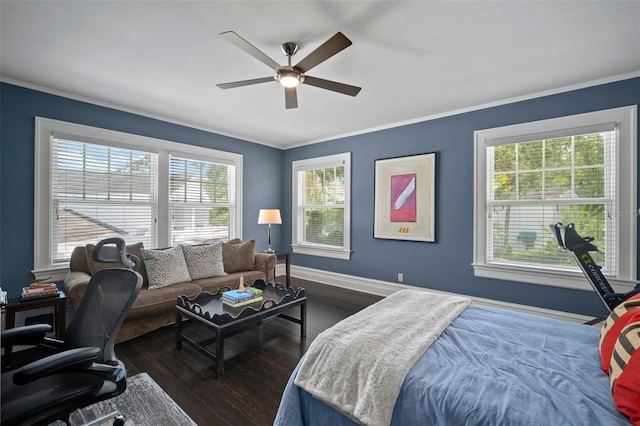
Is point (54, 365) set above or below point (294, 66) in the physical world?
below

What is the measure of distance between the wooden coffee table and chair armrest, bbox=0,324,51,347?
1035mm

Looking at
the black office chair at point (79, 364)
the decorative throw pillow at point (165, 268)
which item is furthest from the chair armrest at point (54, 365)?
the decorative throw pillow at point (165, 268)

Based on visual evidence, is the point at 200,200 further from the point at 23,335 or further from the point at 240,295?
the point at 23,335

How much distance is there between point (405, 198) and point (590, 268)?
2.27m

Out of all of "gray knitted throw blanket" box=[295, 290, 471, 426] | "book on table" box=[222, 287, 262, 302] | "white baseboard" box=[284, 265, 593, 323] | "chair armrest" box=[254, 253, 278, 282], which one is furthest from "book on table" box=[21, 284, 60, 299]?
"white baseboard" box=[284, 265, 593, 323]

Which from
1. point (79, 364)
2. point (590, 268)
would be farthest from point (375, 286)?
point (79, 364)

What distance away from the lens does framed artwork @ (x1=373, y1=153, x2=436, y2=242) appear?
4020 millimetres

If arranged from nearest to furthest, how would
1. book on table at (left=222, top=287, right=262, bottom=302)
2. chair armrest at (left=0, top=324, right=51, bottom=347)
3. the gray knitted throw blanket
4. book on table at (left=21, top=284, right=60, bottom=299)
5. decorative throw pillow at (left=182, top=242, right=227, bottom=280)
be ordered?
the gray knitted throw blanket → chair armrest at (left=0, top=324, right=51, bottom=347) → book on table at (left=21, top=284, right=60, bottom=299) → book on table at (left=222, top=287, right=262, bottom=302) → decorative throw pillow at (left=182, top=242, right=227, bottom=280)

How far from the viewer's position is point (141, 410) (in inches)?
73.5

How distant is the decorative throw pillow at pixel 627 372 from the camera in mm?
984

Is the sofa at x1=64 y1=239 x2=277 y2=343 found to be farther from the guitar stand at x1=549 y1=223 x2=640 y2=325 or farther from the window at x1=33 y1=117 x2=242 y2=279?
the guitar stand at x1=549 y1=223 x2=640 y2=325

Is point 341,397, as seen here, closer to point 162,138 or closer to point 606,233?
point 606,233

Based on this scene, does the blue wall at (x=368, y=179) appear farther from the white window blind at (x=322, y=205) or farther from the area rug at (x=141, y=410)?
the area rug at (x=141, y=410)

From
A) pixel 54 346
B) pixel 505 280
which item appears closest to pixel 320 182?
pixel 505 280
